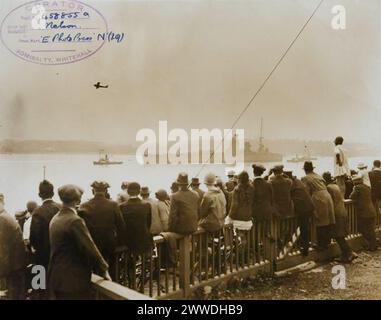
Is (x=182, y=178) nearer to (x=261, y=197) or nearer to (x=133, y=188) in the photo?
(x=133, y=188)

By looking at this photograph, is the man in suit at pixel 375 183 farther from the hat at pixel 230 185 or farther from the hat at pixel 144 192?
the hat at pixel 144 192

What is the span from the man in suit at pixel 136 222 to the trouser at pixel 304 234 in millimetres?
3242

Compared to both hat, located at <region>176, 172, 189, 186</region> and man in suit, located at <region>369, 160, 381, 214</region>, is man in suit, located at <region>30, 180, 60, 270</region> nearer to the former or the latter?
hat, located at <region>176, 172, 189, 186</region>

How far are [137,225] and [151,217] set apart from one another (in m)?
0.71

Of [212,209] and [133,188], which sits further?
[212,209]

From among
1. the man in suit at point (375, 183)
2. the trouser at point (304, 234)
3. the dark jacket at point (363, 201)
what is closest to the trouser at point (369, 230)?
the dark jacket at point (363, 201)

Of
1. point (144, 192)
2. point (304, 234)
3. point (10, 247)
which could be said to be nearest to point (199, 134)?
point (144, 192)

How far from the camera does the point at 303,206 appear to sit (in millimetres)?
6652

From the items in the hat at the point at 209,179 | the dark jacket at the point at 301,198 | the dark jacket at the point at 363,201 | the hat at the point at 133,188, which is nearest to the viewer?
the hat at the point at 133,188

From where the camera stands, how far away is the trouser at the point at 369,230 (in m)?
7.80

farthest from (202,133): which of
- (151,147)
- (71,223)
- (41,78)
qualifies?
(71,223)

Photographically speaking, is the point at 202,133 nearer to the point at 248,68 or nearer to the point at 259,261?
the point at 248,68

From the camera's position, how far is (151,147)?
6719 mm
